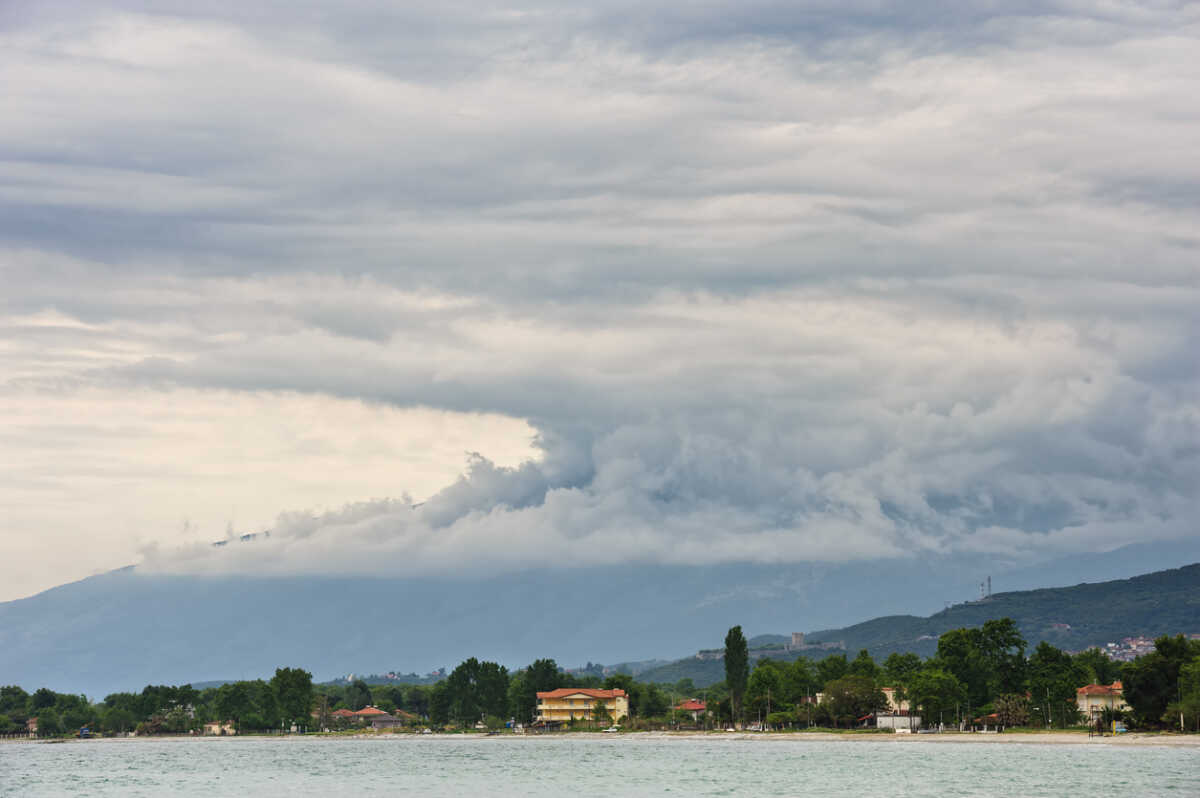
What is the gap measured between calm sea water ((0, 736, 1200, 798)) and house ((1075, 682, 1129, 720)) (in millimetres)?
29952

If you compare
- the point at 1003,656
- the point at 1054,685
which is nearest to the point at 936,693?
the point at 1003,656

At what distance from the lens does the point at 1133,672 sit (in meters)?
150

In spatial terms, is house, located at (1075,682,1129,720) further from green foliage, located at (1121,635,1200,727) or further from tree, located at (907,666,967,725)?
green foliage, located at (1121,635,1200,727)

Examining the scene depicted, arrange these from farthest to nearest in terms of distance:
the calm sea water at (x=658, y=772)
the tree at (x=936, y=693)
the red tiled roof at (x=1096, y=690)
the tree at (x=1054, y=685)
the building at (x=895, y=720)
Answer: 1. the building at (x=895, y=720)
2. the red tiled roof at (x=1096, y=690)
3. the tree at (x=936, y=693)
4. the tree at (x=1054, y=685)
5. the calm sea water at (x=658, y=772)

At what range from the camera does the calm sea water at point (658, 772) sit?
102688 mm

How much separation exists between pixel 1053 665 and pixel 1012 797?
87.7 metres

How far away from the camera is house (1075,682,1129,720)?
179375 mm

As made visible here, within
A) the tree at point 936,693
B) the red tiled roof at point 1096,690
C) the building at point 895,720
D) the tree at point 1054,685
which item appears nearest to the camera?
the tree at point 1054,685

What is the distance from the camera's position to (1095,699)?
18488 cm

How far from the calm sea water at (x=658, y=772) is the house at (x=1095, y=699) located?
98.3 feet

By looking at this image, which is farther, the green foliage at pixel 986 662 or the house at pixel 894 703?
the house at pixel 894 703

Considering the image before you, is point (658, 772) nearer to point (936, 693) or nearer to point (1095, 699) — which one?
point (936, 693)

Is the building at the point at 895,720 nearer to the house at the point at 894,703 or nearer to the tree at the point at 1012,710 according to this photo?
the house at the point at 894,703

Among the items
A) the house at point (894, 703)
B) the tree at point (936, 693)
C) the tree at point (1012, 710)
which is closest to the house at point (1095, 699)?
the tree at point (1012, 710)
